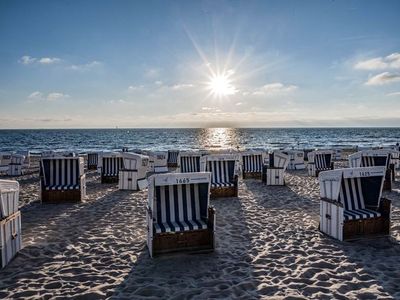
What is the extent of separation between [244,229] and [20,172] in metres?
15.5

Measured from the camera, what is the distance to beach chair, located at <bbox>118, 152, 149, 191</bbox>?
1294 cm

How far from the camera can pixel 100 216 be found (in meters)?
8.98

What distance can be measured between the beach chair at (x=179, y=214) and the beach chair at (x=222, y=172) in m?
4.82

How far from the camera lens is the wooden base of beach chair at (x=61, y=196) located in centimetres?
1067

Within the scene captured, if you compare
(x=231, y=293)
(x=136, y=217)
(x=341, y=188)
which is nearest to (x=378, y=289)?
(x=231, y=293)

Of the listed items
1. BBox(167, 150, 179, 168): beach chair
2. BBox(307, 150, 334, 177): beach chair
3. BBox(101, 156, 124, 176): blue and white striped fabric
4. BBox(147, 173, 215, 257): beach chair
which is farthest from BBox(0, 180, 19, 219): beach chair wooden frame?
BBox(167, 150, 179, 168): beach chair

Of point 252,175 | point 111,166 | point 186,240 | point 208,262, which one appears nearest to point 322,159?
point 252,175

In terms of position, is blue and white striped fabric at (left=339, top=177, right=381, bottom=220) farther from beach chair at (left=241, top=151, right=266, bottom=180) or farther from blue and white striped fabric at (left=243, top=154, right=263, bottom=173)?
blue and white striped fabric at (left=243, top=154, right=263, bottom=173)

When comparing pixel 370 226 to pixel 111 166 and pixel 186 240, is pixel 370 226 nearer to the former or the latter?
pixel 186 240

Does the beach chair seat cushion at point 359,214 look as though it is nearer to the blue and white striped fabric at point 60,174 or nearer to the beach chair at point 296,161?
the blue and white striped fabric at point 60,174

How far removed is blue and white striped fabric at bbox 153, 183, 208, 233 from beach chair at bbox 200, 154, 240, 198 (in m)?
4.77

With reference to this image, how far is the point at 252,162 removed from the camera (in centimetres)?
1620

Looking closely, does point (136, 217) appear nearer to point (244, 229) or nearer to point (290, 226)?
point (244, 229)

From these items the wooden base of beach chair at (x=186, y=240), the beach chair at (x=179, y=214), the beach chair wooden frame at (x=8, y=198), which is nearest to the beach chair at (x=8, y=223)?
the beach chair wooden frame at (x=8, y=198)
